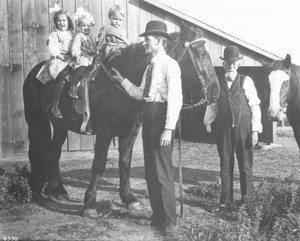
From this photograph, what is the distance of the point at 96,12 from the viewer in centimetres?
979

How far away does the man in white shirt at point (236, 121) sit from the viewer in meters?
5.20

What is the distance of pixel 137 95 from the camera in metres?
4.43

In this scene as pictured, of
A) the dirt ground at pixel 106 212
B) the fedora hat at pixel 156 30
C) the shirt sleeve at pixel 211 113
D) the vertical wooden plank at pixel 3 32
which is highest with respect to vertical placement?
the vertical wooden plank at pixel 3 32

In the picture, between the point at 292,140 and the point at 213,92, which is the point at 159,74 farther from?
the point at 292,140

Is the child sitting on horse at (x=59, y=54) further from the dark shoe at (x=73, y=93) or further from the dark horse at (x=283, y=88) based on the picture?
the dark horse at (x=283, y=88)

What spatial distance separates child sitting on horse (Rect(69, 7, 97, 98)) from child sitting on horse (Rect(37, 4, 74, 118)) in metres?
0.16

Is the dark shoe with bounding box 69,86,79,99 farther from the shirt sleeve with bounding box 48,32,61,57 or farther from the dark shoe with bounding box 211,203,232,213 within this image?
the dark shoe with bounding box 211,203,232,213

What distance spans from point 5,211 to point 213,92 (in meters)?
3.28

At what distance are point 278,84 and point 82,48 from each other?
288cm

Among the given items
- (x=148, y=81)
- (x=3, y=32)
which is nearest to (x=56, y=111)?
(x=148, y=81)

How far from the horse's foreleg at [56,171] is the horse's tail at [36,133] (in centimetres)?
10

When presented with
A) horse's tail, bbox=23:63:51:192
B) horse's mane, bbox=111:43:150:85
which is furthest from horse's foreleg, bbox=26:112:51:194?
horse's mane, bbox=111:43:150:85

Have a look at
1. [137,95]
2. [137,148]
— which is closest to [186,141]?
[137,148]

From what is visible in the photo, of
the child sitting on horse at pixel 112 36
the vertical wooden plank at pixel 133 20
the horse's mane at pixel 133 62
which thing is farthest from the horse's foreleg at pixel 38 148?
the vertical wooden plank at pixel 133 20
